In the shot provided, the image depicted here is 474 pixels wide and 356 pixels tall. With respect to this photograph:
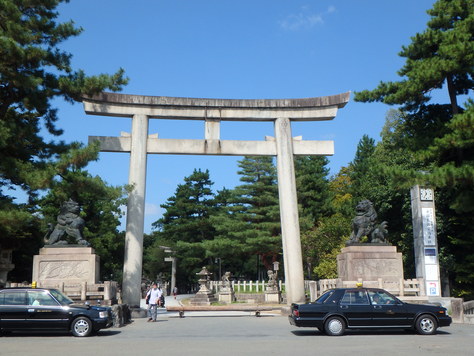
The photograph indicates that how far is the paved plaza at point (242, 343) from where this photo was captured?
8.41 metres

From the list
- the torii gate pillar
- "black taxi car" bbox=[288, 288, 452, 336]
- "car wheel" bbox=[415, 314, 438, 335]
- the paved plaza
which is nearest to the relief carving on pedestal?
the torii gate pillar

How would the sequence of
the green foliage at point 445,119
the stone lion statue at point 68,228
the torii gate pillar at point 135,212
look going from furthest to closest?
the torii gate pillar at point 135,212 < the stone lion statue at point 68,228 < the green foliage at point 445,119

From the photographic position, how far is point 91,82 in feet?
51.6

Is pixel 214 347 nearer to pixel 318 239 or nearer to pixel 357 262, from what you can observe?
pixel 357 262

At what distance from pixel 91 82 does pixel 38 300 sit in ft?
25.1

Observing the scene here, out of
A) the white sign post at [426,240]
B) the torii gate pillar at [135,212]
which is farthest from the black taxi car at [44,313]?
the white sign post at [426,240]

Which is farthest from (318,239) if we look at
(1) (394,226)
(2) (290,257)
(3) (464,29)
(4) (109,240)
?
(3) (464,29)

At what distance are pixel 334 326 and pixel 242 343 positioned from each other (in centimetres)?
242

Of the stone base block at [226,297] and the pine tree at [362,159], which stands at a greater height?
→ the pine tree at [362,159]

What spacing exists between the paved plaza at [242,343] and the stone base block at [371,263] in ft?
13.9

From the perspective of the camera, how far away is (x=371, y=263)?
655 inches

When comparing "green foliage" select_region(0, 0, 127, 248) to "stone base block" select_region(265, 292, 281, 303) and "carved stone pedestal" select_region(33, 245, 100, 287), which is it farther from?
"stone base block" select_region(265, 292, 281, 303)

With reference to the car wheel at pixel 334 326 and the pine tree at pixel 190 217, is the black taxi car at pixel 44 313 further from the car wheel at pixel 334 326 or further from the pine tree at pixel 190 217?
the pine tree at pixel 190 217

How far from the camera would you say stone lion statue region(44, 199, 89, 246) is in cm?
1636
